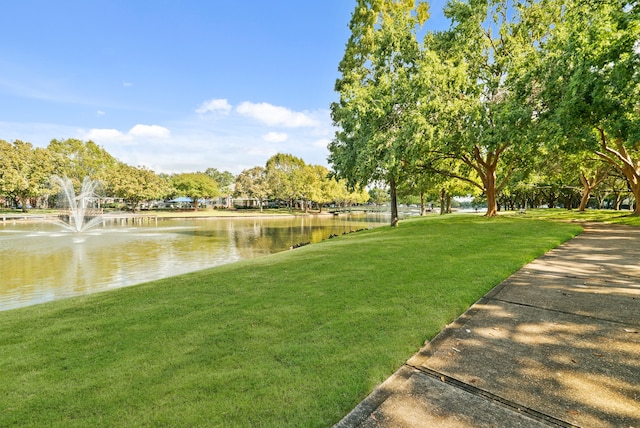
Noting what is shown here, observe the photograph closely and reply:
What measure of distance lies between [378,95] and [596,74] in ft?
31.7

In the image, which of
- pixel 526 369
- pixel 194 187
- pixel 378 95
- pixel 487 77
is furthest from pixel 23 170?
pixel 526 369

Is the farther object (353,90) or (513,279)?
(353,90)

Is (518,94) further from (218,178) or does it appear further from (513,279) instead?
(218,178)

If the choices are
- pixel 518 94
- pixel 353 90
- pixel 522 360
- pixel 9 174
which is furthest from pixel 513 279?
pixel 9 174

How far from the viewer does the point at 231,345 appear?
4.15 metres

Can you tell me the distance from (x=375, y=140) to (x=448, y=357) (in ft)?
50.4

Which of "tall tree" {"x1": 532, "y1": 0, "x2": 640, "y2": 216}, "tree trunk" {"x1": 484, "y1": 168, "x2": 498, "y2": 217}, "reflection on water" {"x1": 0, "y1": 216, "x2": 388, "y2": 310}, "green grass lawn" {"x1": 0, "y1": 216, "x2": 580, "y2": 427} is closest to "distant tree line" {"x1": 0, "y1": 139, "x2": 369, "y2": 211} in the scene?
"tree trunk" {"x1": 484, "y1": 168, "x2": 498, "y2": 217}

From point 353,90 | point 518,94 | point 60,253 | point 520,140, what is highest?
point 353,90

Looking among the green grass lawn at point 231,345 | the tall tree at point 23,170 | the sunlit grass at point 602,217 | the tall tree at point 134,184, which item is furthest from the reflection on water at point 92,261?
the tall tree at point 134,184

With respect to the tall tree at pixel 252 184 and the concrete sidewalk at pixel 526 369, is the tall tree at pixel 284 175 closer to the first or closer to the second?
the tall tree at pixel 252 184

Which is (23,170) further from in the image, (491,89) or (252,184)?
(491,89)

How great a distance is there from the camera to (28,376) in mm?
3787

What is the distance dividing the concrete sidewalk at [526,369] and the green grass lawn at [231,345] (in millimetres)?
A: 273

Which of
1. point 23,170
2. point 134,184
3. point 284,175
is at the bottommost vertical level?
point 134,184
